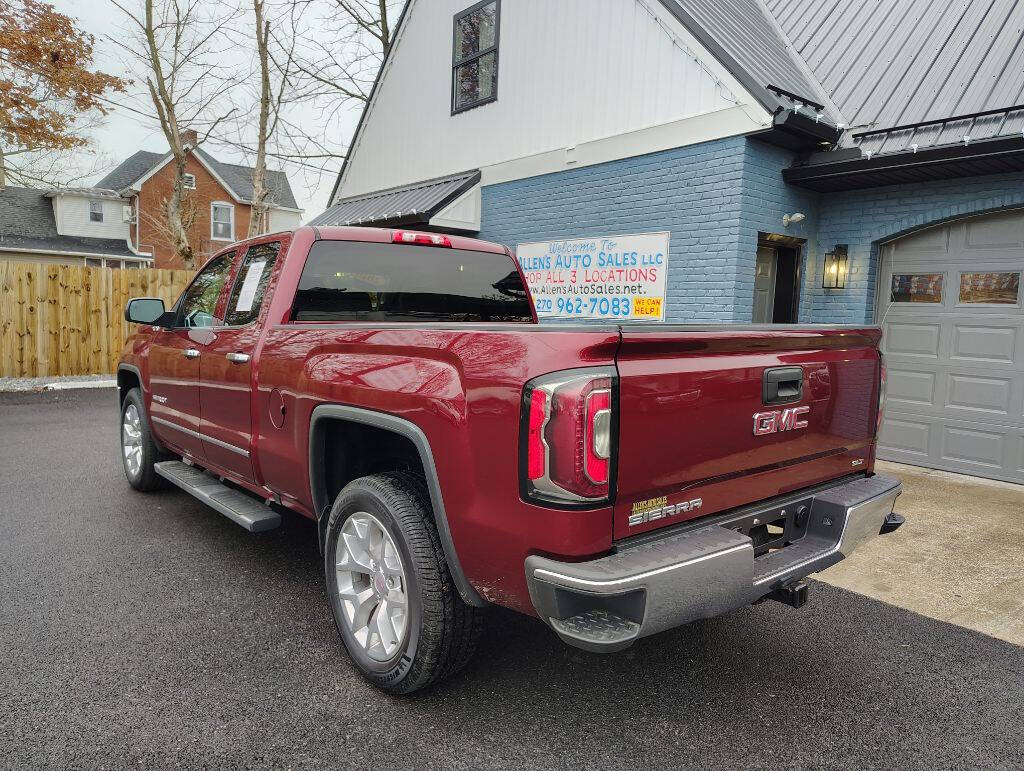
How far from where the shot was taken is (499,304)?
4387 mm

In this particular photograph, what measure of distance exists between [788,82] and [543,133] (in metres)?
3.29

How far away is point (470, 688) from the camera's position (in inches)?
115

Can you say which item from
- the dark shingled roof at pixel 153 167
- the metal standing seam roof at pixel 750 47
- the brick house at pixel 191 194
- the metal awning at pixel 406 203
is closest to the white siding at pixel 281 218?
the dark shingled roof at pixel 153 167

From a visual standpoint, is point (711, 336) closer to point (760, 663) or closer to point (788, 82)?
point (760, 663)

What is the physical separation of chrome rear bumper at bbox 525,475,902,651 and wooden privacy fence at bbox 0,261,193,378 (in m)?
13.7

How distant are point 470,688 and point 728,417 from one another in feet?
5.01

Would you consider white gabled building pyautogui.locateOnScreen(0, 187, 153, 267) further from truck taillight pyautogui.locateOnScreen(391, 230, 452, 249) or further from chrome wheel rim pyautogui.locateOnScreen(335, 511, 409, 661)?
chrome wheel rim pyautogui.locateOnScreen(335, 511, 409, 661)

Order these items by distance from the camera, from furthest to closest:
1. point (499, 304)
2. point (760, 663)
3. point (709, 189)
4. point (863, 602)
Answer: point (709, 189) → point (499, 304) → point (863, 602) → point (760, 663)

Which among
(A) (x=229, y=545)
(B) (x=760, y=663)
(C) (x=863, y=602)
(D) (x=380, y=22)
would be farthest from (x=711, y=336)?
(D) (x=380, y=22)

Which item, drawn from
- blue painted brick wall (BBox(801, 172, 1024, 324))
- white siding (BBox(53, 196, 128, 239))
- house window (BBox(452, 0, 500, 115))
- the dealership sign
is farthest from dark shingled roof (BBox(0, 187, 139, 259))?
blue painted brick wall (BBox(801, 172, 1024, 324))

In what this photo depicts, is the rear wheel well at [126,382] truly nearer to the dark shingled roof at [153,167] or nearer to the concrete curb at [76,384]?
the concrete curb at [76,384]

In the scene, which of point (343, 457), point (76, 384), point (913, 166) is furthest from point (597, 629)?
point (76, 384)

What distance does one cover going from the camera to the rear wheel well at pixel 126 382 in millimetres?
5826

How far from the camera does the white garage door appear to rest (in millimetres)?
6746
